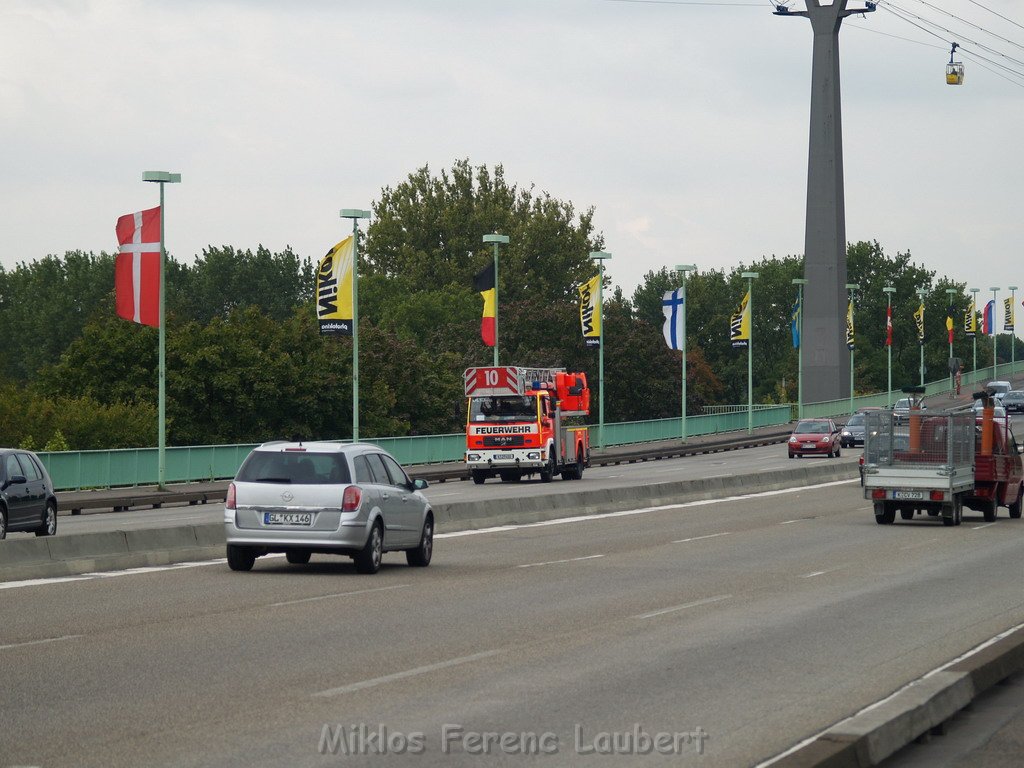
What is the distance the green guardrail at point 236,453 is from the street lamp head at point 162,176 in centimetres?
785

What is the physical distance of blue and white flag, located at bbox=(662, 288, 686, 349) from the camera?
7388 cm

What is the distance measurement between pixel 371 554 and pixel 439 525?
9.66 m

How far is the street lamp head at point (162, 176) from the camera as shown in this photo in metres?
43.6

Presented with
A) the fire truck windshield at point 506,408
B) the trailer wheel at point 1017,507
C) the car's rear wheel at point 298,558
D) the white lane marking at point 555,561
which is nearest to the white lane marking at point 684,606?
the white lane marking at point 555,561

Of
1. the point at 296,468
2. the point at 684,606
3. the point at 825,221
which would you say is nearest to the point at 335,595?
the point at 296,468

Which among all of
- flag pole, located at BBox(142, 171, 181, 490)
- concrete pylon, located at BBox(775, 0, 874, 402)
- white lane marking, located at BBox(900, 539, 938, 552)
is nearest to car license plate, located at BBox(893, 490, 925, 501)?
white lane marking, located at BBox(900, 539, 938, 552)

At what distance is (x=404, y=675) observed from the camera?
38.9 ft

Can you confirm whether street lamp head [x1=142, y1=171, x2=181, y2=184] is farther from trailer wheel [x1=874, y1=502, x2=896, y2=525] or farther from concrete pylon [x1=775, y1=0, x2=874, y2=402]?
concrete pylon [x1=775, y1=0, x2=874, y2=402]

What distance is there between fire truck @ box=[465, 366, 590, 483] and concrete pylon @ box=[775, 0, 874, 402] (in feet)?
163

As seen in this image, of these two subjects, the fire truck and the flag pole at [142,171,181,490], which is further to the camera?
the fire truck

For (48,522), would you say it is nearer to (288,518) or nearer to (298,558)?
(298,558)

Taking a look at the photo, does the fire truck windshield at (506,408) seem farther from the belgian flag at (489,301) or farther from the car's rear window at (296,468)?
the car's rear window at (296,468)

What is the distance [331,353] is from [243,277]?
75.0 meters

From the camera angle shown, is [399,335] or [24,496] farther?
[399,335]
